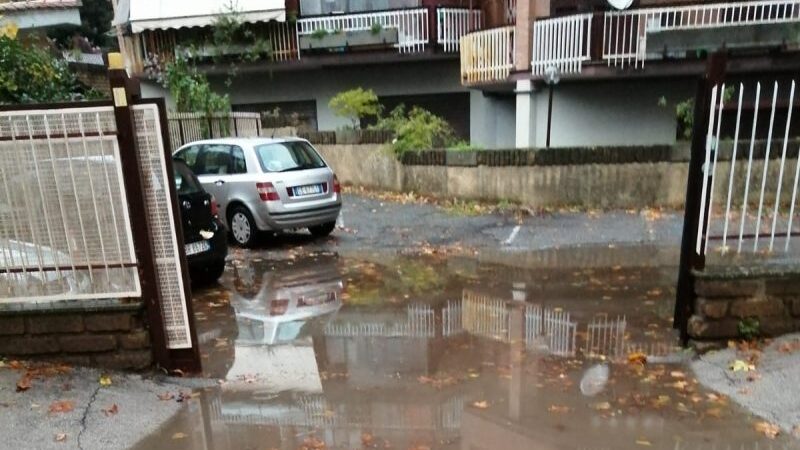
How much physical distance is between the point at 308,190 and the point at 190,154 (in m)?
2.32

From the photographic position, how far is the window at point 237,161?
372 inches

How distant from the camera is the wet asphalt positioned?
12.6 ft

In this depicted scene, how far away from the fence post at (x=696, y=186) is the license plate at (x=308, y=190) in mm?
6002

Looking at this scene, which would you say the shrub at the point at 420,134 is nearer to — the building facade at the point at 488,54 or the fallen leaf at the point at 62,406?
the building facade at the point at 488,54

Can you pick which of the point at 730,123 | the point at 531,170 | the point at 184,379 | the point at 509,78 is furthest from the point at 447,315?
the point at 730,123

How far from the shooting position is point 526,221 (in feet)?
35.1

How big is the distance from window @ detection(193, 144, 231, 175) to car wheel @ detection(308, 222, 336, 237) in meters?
1.80

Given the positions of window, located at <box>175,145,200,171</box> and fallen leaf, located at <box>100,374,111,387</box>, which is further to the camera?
window, located at <box>175,145,200,171</box>

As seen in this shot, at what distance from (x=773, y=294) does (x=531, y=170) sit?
6599 millimetres

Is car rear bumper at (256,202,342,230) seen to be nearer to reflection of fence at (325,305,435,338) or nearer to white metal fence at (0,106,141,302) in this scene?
reflection of fence at (325,305,435,338)

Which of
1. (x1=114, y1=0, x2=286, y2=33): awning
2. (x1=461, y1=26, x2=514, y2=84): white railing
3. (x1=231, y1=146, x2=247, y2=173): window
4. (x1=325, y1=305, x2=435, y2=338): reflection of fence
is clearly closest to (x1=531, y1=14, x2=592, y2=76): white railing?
(x1=461, y1=26, x2=514, y2=84): white railing

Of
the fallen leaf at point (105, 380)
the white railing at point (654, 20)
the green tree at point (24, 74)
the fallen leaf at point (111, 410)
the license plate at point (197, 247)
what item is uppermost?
the white railing at point (654, 20)

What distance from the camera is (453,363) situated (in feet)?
16.5

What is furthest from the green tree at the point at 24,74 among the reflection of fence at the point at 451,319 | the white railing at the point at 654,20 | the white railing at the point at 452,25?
the white railing at the point at 654,20
